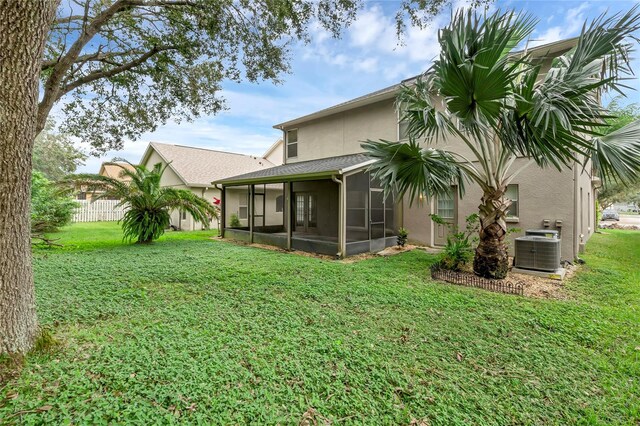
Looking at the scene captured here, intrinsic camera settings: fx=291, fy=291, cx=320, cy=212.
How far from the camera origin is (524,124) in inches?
194

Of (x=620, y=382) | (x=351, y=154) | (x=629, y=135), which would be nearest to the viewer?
(x=620, y=382)

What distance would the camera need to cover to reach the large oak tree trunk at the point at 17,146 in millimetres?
2561

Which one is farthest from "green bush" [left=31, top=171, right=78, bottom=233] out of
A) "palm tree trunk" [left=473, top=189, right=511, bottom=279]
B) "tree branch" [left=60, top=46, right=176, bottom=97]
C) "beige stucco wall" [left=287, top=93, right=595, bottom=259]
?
"palm tree trunk" [left=473, top=189, right=511, bottom=279]

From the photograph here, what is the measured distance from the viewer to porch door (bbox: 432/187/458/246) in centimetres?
1038

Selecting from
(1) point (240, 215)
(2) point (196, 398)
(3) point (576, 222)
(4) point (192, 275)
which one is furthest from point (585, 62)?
(1) point (240, 215)

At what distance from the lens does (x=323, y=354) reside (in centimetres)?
327

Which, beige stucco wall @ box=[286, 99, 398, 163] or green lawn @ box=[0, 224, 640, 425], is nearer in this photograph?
green lawn @ box=[0, 224, 640, 425]

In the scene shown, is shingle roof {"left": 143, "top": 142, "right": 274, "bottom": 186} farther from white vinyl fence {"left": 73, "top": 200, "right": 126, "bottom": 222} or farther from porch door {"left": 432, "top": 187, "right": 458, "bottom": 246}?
porch door {"left": 432, "top": 187, "right": 458, "bottom": 246}

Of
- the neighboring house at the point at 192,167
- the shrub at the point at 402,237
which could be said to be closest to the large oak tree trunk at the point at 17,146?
the shrub at the point at 402,237

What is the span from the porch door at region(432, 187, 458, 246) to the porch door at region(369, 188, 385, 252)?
2.01m

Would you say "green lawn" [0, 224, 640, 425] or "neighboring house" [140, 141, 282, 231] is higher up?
"neighboring house" [140, 141, 282, 231]

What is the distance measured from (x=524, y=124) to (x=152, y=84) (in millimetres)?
9926

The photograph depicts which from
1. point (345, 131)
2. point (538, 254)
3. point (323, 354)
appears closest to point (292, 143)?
point (345, 131)

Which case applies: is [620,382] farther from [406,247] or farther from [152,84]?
[152,84]
